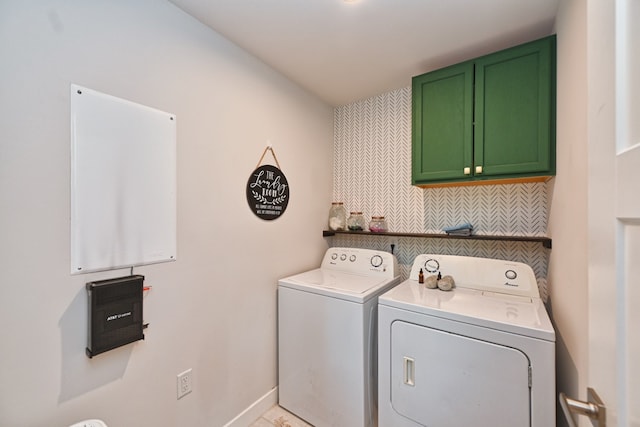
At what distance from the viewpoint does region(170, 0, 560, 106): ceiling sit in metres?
1.37

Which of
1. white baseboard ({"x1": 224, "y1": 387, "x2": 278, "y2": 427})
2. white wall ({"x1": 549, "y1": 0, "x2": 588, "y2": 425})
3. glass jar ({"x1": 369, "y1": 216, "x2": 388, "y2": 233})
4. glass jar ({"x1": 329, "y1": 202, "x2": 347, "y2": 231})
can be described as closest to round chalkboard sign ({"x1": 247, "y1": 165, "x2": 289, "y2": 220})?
glass jar ({"x1": 329, "y1": 202, "x2": 347, "y2": 231})

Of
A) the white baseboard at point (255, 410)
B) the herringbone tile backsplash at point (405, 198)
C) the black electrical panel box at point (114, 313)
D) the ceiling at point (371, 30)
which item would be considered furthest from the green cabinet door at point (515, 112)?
the white baseboard at point (255, 410)

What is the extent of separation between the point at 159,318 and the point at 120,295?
0.83 feet

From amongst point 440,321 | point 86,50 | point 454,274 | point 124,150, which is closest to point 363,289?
point 440,321

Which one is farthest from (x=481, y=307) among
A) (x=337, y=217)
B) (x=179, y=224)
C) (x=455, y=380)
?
(x=179, y=224)

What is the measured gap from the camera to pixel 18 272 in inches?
37.2

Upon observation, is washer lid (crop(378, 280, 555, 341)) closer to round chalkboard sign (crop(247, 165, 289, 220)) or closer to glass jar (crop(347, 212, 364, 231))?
glass jar (crop(347, 212, 364, 231))

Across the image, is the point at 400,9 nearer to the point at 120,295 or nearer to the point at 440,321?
the point at 440,321

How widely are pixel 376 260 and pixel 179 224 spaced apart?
1391 millimetres

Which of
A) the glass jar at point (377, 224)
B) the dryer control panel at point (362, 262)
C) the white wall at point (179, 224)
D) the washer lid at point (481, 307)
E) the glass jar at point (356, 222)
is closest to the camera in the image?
the white wall at point (179, 224)

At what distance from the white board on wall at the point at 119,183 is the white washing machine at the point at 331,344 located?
35.5 inches

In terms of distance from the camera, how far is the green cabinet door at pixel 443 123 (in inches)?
66.3

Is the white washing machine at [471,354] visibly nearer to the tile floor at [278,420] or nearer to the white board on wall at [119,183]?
the tile floor at [278,420]

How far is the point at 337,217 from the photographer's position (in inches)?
100
